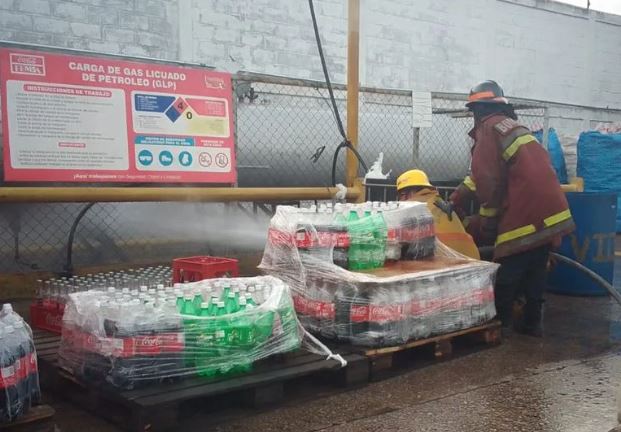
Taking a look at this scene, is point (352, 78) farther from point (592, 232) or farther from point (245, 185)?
point (592, 232)

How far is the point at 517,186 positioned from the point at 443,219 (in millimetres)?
668

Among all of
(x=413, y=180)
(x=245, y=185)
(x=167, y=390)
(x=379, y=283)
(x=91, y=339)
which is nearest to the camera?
(x=167, y=390)

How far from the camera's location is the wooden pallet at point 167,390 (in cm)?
326

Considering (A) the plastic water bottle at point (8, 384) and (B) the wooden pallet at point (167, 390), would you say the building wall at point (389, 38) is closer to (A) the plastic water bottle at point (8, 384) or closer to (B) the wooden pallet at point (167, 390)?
(B) the wooden pallet at point (167, 390)

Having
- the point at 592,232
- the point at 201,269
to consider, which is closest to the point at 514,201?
the point at 592,232

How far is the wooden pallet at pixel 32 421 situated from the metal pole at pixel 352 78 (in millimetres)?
4359

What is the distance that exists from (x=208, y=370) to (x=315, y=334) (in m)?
1.06

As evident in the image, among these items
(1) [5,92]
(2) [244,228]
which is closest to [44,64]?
(1) [5,92]

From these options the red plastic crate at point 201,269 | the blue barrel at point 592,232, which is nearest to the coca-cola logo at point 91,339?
the red plastic crate at point 201,269

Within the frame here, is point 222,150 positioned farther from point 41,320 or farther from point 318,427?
point 318,427

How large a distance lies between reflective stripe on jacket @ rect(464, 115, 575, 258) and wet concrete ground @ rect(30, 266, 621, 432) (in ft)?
2.95

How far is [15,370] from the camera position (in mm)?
2947

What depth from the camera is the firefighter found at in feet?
17.1

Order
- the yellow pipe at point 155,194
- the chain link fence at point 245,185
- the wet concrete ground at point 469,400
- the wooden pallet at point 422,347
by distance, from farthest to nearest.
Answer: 1. the chain link fence at point 245,185
2. the yellow pipe at point 155,194
3. the wooden pallet at point 422,347
4. the wet concrete ground at point 469,400
